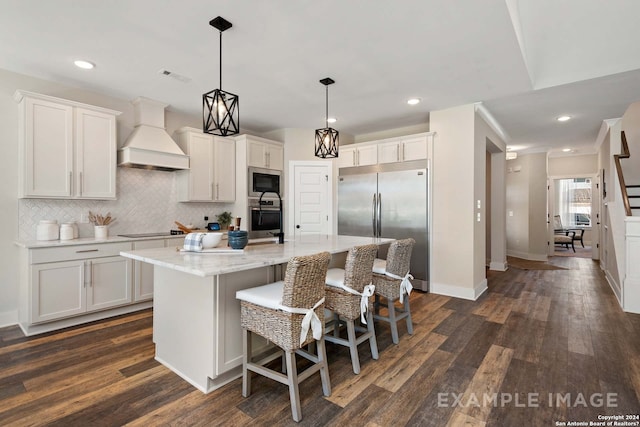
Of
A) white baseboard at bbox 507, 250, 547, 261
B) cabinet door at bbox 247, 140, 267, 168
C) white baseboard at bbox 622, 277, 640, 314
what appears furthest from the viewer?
white baseboard at bbox 507, 250, 547, 261

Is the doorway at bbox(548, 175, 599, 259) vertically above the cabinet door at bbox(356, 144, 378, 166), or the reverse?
the cabinet door at bbox(356, 144, 378, 166)

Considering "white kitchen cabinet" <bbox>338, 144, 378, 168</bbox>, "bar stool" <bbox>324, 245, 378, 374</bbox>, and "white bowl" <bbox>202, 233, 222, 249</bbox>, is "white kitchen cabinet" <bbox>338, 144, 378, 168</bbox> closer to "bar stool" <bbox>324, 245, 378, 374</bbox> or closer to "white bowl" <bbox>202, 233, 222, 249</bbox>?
"bar stool" <bbox>324, 245, 378, 374</bbox>

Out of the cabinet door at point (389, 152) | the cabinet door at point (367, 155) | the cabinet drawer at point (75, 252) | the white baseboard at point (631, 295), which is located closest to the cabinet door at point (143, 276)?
the cabinet drawer at point (75, 252)

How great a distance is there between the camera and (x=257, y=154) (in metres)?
5.04

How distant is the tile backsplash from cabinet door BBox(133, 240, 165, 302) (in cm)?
→ 60

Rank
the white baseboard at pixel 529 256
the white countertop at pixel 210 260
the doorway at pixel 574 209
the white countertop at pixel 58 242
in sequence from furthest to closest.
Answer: the doorway at pixel 574 209
the white baseboard at pixel 529 256
the white countertop at pixel 58 242
the white countertop at pixel 210 260

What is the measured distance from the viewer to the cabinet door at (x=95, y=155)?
347cm

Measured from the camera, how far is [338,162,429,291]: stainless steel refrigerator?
4.56 meters

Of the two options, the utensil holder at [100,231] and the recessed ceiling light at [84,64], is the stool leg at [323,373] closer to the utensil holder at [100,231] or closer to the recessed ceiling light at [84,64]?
the utensil holder at [100,231]

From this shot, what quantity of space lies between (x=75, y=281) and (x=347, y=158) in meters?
3.98

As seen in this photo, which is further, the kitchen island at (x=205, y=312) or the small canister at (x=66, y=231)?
the small canister at (x=66, y=231)

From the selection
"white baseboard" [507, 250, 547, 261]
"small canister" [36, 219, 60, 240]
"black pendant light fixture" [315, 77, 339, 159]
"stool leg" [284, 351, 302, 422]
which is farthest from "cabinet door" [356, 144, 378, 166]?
"white baseboard" [507, 250, 547, 261]

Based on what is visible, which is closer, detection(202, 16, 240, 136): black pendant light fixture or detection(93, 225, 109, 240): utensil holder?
detection(202, 16, 240, 136): black pendant light fixture

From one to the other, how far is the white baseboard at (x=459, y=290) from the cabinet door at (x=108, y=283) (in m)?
3.96
